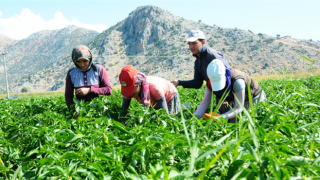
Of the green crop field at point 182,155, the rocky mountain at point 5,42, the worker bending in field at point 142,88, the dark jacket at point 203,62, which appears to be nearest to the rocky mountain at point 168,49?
the dark jacket at point 203,62

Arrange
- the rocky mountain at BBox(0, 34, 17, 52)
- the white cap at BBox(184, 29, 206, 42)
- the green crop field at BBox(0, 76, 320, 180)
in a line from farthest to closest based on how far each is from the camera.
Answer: the rocky mountain at BBox(0, 34, 17, 52) → the white cap at BBox(184, 29, 206, 42) → the green crop field at BBox(0, 76, 320, 180)

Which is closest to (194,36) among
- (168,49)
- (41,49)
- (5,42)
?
(168,49)

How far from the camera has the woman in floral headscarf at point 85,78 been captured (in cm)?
321

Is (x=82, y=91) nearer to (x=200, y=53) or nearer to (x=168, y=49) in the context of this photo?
(x=200, y=53)

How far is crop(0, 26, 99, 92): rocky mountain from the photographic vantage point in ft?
416

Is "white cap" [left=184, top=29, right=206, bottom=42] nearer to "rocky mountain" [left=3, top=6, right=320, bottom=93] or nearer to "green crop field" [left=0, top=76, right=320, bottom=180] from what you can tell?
"green crop field" [left=0, top=76, right=320, bottom=180]

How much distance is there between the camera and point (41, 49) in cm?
16088

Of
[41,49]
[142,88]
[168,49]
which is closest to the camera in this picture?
[142,88]

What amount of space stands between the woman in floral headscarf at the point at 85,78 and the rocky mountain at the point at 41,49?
124m

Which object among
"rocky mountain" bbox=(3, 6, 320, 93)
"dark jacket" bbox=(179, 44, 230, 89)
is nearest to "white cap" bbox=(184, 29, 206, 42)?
"dark jacket" bbox=(179, 44, 230, 89)

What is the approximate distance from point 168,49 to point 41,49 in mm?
127969

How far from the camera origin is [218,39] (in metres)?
75.3

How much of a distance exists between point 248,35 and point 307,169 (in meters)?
84.4

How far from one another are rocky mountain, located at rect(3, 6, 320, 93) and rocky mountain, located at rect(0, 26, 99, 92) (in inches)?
1596
